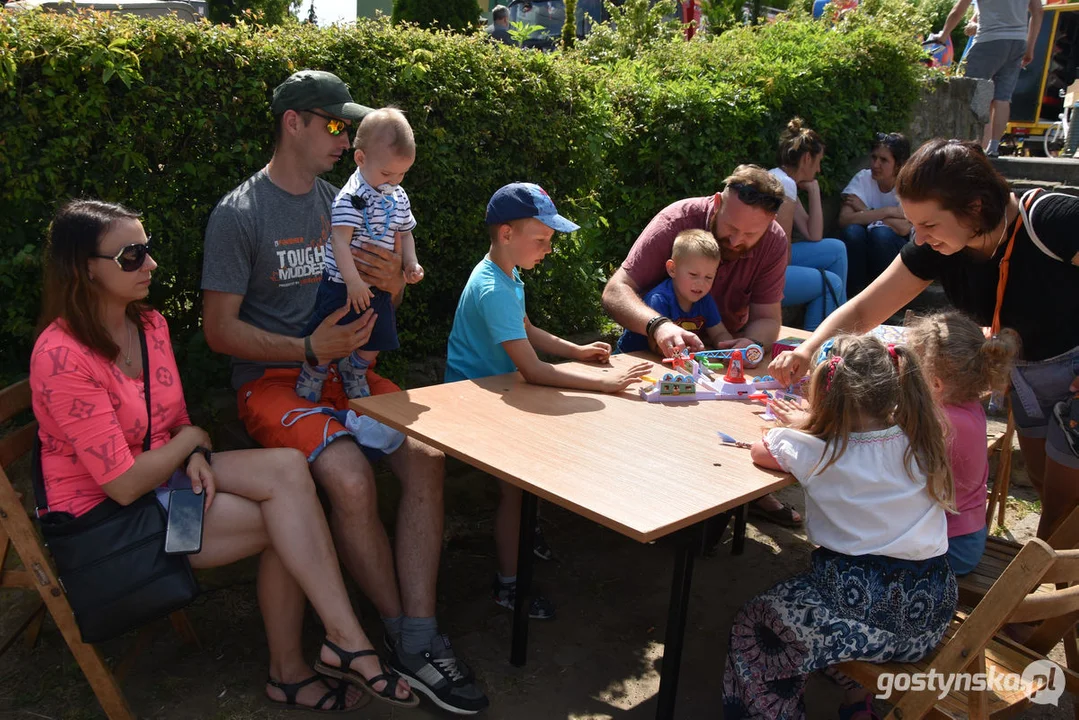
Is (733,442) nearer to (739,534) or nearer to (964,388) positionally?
(964,388)

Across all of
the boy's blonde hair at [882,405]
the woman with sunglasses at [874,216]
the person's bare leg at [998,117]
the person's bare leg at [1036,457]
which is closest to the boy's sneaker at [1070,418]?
the person's bare leg at [1036,457]

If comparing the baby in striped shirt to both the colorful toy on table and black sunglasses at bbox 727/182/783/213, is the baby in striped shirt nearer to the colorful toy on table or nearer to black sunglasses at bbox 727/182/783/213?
the colorful toy on table

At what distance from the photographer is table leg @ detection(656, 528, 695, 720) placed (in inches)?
95.7

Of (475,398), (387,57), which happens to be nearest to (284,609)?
(475,398)

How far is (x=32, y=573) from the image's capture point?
7.84 ft

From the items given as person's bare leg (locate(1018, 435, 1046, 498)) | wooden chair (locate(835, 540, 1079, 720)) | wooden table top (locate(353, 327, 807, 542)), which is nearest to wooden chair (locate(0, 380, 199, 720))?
wooden table top (locate(353, 327, 807, 542))

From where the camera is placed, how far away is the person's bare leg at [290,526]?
8.52 feet

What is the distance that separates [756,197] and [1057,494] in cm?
156

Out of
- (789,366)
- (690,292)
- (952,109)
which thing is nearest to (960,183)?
(789,366)

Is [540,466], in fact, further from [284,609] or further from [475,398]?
[284,609]

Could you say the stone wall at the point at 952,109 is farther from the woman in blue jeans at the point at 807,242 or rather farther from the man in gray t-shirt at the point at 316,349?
the man in gray t-shirt at the point at 316,349

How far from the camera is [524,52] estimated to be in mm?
4301

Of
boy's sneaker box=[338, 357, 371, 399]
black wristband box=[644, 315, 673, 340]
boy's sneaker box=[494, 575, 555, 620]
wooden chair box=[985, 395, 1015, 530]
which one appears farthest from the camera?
wooden chair box=[985, 395, 1015, 530]

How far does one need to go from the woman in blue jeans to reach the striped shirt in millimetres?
3081
